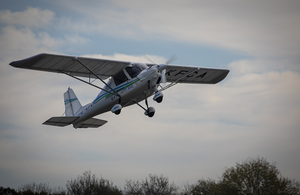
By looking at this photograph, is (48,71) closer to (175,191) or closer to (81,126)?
(81,126)

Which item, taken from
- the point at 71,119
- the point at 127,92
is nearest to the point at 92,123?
the point at 71,119

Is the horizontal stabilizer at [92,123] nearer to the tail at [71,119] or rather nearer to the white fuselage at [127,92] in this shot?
the tail at [71,119]

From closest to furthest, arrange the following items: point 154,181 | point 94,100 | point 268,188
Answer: point 94,100 → point 268,188 → point 154,181

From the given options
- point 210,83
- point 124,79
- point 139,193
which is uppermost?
point 210,83

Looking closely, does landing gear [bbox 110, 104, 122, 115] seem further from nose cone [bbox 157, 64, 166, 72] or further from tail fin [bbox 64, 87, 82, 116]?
tail fin [bbox 64, 87, 82, 116]

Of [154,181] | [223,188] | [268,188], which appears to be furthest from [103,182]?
[268,188]

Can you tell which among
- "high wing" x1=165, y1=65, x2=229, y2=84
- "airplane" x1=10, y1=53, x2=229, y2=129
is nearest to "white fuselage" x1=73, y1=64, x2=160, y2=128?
"airplane" x1=10, y1=53, x2=229, y2=129

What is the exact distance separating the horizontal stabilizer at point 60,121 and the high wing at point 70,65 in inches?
112

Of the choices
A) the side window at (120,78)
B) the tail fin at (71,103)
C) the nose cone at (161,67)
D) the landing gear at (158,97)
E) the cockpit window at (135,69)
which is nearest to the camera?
the landing gear at (158,97)

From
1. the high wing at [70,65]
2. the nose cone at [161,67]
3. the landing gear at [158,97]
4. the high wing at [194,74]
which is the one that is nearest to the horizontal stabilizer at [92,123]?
the high wing at [70,65]

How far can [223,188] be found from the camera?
3978cm

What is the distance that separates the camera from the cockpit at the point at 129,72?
19.3m

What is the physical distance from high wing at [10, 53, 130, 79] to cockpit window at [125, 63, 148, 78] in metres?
0.43

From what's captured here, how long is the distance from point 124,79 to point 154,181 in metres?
30.9
